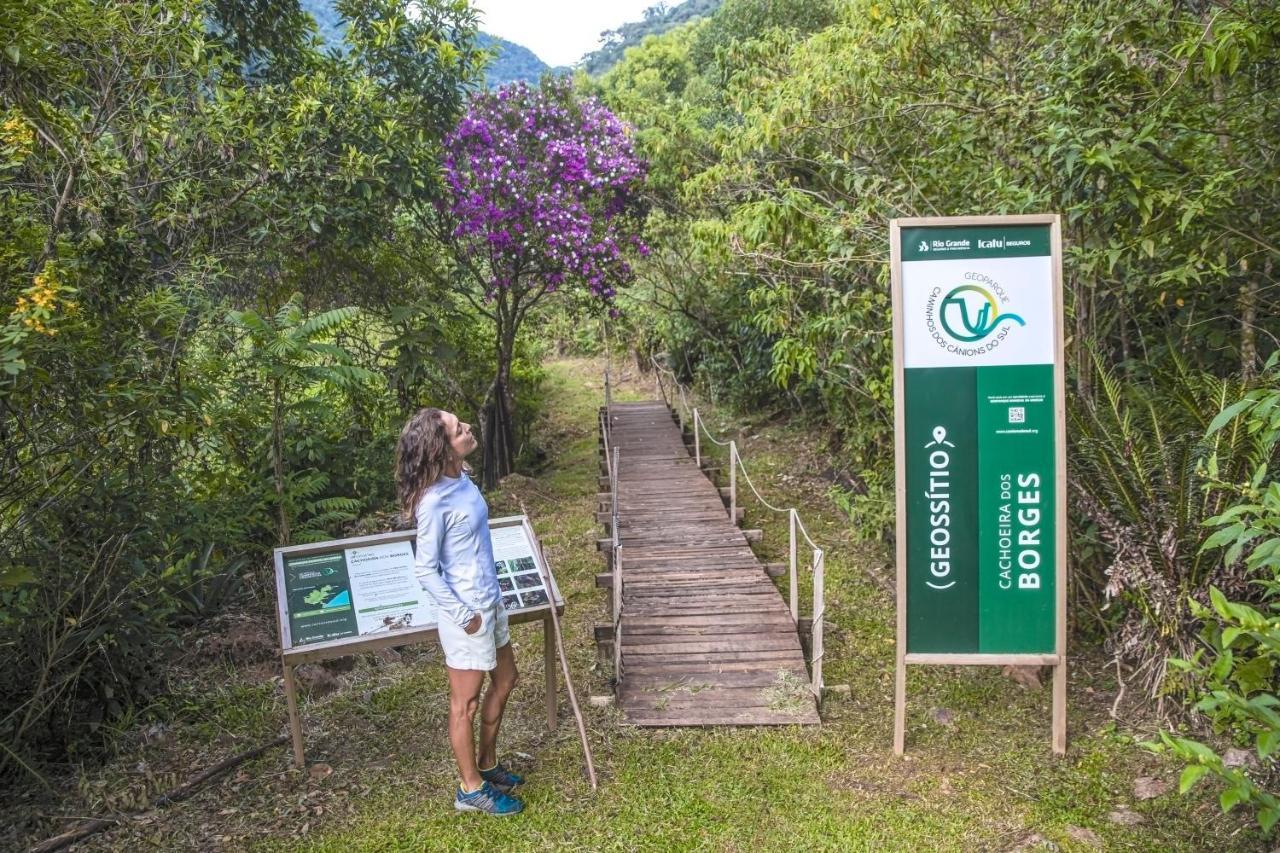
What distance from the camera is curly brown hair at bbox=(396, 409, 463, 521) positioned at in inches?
158

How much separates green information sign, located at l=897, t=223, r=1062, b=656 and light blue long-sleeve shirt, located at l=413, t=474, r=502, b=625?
2417 mm

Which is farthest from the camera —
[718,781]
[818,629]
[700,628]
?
[700,628]

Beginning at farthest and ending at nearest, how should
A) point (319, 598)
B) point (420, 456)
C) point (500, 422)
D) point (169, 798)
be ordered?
point (500, 422)
point (319, 598)
point (169, 798)
point (420, 456)

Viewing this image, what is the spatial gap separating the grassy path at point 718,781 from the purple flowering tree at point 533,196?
21.3 ft

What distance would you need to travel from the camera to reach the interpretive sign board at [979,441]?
4.62 meters

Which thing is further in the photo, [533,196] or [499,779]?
[533,196]

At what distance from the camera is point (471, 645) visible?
13.3 feet

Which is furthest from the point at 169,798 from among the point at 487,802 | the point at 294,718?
the point at 487,802

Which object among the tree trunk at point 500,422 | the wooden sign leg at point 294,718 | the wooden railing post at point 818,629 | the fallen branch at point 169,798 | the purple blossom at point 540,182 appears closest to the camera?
the fallen branch at point 169,798

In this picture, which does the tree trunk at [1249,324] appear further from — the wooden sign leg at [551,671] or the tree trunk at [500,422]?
the tree trunk at [500,422]

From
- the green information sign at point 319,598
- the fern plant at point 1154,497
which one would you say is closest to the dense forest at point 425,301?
the fern plant at point 1154,497

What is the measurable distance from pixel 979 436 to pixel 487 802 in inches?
131

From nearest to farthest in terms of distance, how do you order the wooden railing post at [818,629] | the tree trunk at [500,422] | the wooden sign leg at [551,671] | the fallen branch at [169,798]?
the fallen branch at [169,798] < the wooden sign leg at [551,671] < the wooden railing post at [818,629] < the tree trunk at [500,422]

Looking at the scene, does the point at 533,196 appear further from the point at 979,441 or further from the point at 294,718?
the point at 294,718
